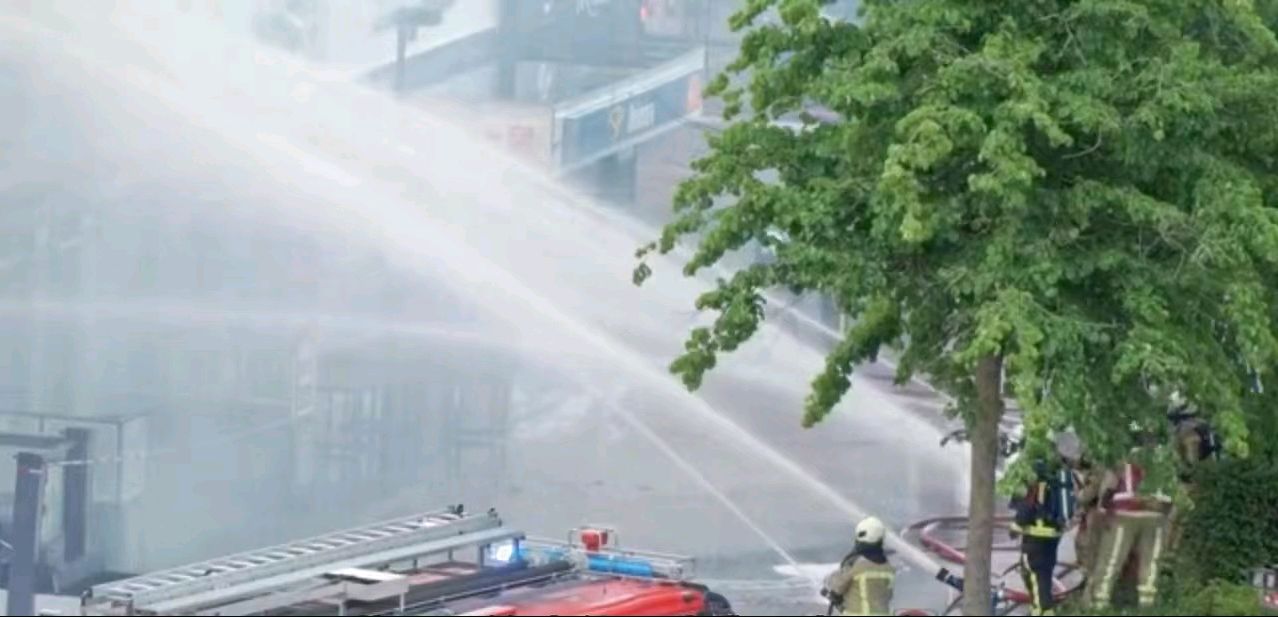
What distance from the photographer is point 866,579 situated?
1117cm

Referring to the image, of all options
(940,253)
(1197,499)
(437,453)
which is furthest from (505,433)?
(940,253)

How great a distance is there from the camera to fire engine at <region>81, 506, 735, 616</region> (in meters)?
9.67

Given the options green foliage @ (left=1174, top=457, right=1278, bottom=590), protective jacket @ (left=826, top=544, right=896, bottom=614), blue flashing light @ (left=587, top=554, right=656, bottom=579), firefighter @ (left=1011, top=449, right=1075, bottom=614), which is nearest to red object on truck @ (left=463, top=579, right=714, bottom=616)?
blue flashing light @ (left=587, top=554, right=656, bottom=579)

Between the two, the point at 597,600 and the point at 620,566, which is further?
the point at 620,566

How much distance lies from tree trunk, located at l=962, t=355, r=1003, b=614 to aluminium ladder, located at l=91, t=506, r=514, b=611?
7.86 ft

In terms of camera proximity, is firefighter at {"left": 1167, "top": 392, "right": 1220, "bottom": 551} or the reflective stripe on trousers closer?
the reflective stripe on trousers

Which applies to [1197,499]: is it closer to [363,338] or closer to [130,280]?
[363,338]

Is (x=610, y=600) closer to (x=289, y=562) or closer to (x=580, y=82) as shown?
(x=289, y=562)

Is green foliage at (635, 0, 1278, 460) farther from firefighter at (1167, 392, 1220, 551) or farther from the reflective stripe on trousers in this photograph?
firefighter at (1167, 392, 1220, 551)

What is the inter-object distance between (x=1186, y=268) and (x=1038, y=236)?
2.37 feet

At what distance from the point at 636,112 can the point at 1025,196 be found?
8372 millimetres

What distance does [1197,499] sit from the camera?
1431cm

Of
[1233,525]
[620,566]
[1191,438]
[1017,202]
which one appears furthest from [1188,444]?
[620,566]

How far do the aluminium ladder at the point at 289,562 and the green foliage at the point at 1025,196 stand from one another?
152cm
